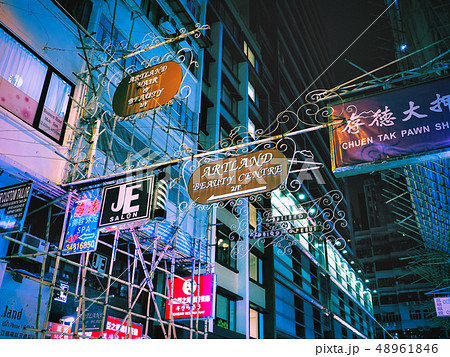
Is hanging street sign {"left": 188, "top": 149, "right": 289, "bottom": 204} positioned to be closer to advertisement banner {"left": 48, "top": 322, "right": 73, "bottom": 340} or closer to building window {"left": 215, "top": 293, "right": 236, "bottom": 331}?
advertisement banner {"left": 48, "top": 322, "right": 73, "bottom": 340}

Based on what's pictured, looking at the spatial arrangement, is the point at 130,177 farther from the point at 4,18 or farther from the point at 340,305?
Answer: the point at 340,305

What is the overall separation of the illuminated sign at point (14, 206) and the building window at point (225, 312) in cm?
1341

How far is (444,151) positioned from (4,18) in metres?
11.4

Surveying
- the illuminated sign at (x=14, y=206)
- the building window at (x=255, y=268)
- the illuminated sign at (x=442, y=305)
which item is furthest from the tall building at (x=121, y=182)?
the illuminated sign at (x=442, y=305)

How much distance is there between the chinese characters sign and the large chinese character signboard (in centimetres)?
A: 595

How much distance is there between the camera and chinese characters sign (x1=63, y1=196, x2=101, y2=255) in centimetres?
977

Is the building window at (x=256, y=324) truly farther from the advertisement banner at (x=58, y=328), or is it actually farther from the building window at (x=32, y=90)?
the building window at (x=32, y=90)

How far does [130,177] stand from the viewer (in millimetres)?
10594

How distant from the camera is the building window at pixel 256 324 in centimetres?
2445

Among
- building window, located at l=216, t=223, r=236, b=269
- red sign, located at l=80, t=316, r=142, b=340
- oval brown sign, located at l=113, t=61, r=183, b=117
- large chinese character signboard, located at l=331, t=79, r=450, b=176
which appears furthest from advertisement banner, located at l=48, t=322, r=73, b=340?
building window, located at l=216, t=223, r=236, b=269

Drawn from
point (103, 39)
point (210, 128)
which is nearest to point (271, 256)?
point (210, 128)

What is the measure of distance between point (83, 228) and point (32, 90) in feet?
15.3
